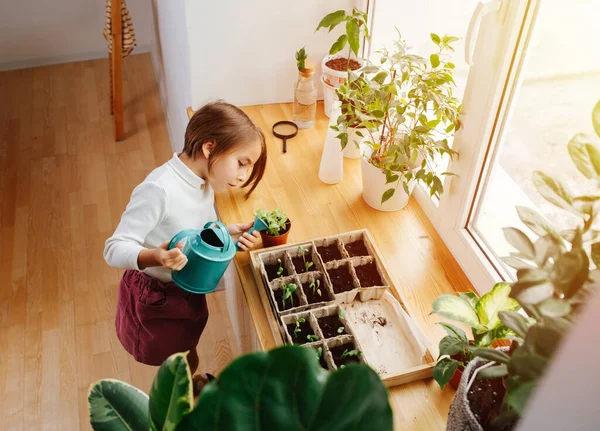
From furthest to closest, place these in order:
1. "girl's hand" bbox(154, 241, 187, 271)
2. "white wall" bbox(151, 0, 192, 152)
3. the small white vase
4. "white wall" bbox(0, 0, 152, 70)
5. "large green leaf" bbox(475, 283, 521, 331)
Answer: "white wall" bbox(0, 0, 152, 70), "white wall" bbox(151, 0, 192, 152), the small white vase, "girl's hand" bbox(154, 241, 187, 271), "large green leaf" bbox(475, 283, 521, 331)

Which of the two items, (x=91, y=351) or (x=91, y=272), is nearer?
(x=91, y=351)

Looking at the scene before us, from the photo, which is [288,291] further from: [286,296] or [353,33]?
[353,33]

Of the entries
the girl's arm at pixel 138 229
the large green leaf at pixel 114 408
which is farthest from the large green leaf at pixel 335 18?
the large green leaf at pixel 114 408

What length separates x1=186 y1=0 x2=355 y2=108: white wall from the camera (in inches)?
73.4

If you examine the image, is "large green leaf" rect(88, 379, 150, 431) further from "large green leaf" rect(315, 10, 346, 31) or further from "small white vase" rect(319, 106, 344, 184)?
"large green leaf" rect(315, 10, 346, 31)

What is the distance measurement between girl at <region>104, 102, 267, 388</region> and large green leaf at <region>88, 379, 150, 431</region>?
2.13ft

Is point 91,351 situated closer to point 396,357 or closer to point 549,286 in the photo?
point 396,357

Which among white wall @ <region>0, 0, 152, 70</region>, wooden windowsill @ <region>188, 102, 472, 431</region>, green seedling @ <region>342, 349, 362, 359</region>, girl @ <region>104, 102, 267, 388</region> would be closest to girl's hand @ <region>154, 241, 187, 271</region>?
girl @ <region>104, 102, 267, 388</region>

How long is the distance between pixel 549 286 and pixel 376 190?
3.19 feet

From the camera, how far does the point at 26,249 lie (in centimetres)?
253

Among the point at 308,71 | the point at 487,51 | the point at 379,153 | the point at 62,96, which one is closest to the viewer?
the point at 487,51

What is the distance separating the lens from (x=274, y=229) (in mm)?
1457

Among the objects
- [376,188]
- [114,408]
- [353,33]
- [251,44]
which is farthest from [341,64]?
[114,408]

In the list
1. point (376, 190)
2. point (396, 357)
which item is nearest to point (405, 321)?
point (396, 357)
